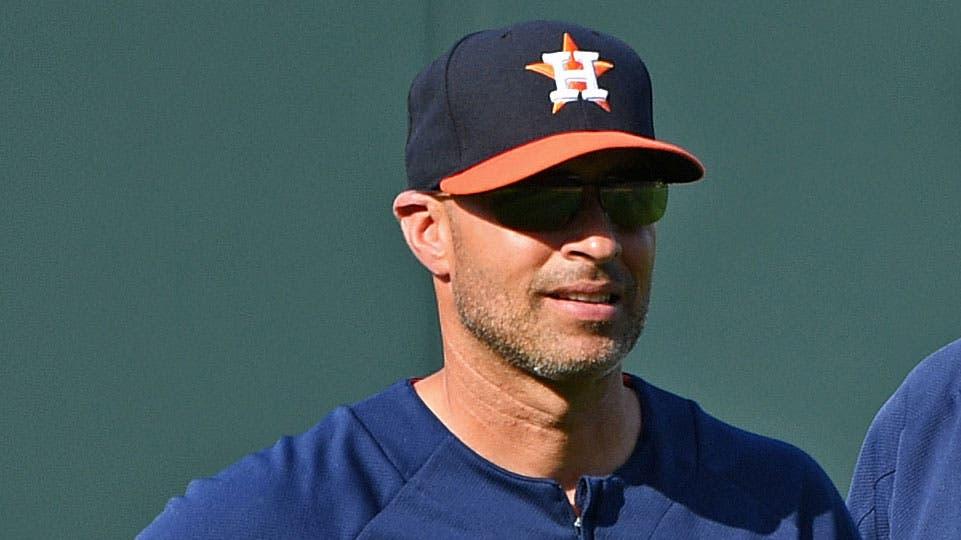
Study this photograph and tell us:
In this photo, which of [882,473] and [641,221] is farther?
[882,473]

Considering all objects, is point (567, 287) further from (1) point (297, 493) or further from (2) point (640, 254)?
(1) point (297, 493)

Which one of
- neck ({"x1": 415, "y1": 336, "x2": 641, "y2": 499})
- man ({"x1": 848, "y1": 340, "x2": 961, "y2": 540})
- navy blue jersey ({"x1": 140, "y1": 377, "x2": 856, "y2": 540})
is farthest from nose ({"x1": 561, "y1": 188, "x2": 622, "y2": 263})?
man ({"x1": 848, "y1": 340, "x2": 961, "y2": 540})

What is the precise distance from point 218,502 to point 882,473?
1243 millimetres

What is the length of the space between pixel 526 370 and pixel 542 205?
0.24 m

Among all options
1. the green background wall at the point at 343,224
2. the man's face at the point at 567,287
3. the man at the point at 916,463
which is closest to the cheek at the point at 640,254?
the man's face at the point at 567,287

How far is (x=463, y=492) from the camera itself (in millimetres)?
2623

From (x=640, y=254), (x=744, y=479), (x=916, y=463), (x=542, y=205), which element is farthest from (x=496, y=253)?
(x=916, y=463)

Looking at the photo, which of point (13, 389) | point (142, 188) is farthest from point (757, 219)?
point (13, 389)

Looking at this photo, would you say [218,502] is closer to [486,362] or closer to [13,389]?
[486,362]

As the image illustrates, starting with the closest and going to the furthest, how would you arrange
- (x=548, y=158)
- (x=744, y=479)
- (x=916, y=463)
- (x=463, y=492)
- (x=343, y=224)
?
(x=548, y=158) → (x=463, y=492) → (x=744, y=479) → (x=916, y=463) → (x=343, y=224)

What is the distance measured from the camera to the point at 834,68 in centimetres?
489

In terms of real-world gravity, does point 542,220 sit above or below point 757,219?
above

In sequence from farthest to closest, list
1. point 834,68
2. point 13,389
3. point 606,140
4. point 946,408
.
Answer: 1. point 834,68
2. point 13,389
3. point 946,408
4. point 606,140

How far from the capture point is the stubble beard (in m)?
2.50
